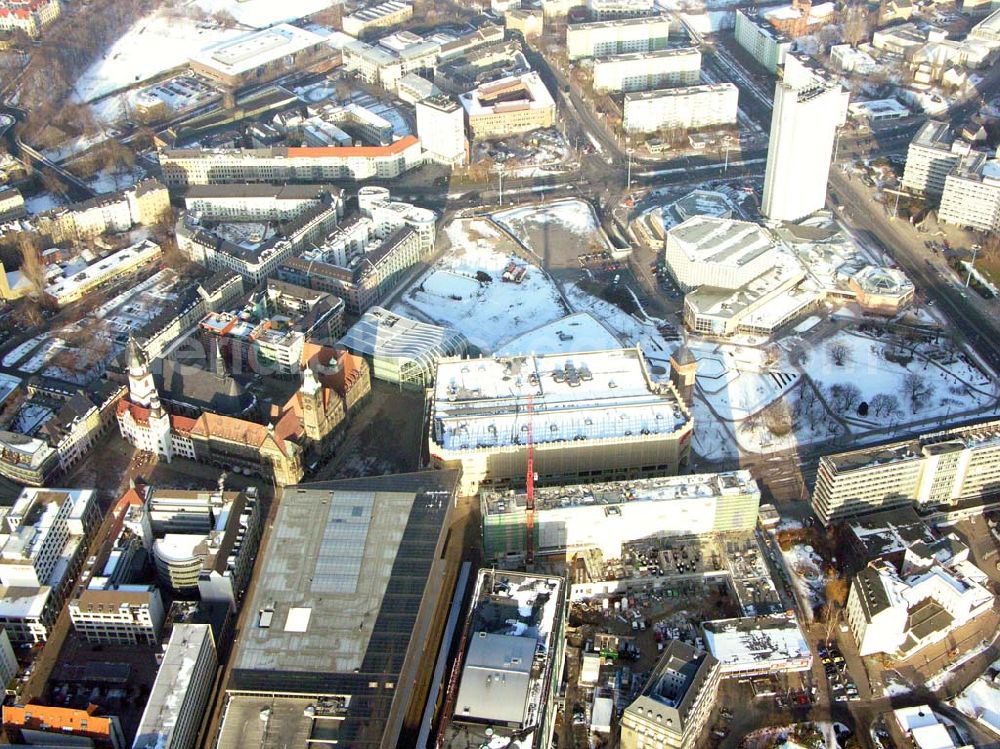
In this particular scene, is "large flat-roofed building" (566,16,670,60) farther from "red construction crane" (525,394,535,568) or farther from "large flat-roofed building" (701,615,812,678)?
"large flat-roofed building" (701,615,812,678)

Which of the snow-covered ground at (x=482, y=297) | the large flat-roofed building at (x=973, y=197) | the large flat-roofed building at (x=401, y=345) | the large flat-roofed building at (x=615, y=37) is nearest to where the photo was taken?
the large flat-roofed building at (x=401, y=345)

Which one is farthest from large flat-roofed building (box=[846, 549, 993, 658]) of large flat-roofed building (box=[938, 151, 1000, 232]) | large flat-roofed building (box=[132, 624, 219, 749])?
large flat-roofed building (box=[938, 151, 1000, 232])

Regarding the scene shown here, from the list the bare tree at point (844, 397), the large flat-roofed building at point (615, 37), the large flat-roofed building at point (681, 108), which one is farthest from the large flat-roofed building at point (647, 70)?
the bare tree at point (844, 397)

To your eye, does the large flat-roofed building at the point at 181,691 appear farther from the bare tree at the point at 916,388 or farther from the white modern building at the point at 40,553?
the bare tree at the point at 916,388

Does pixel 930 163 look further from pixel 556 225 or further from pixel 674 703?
pixel 674 703

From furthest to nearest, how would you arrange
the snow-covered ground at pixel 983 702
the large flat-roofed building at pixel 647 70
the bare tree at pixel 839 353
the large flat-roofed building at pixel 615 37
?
1. the large flat-roofed building at pixel 615 37
2. the large flat-roofed building at pixel 647 70
3. the bare tree at pixel 839 353
4. the snow-covered ground at pixel 983 702

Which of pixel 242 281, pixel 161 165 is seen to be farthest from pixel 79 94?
pixel 242 281

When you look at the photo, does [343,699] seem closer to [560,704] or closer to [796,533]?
[560,704]
